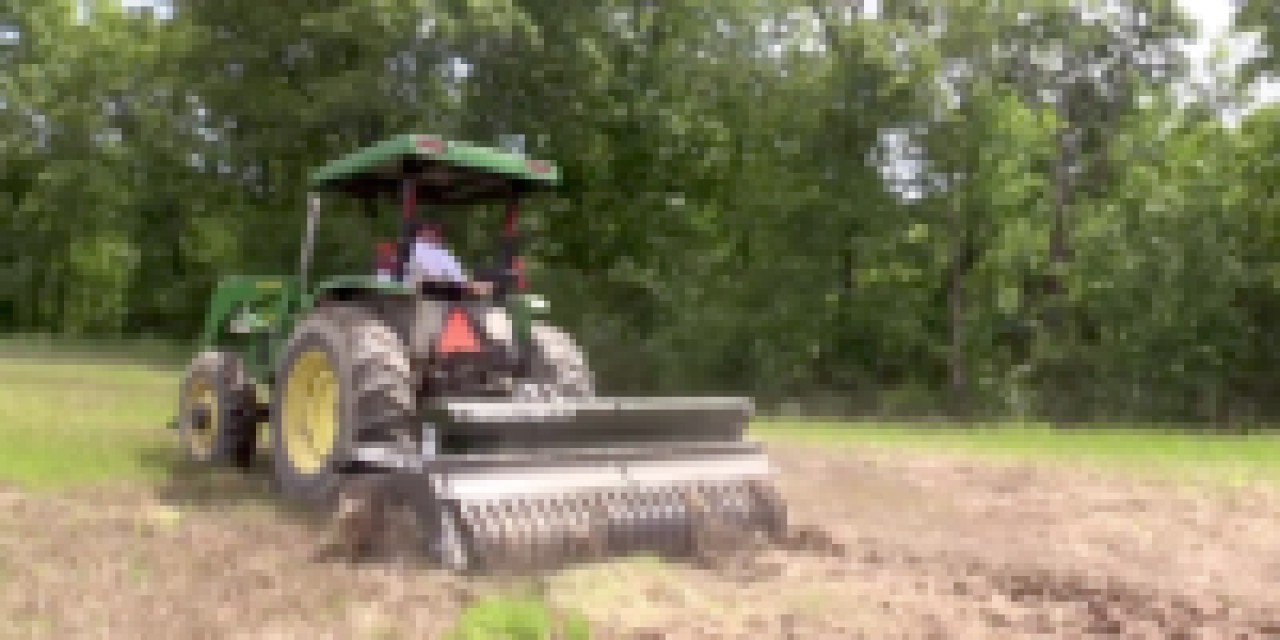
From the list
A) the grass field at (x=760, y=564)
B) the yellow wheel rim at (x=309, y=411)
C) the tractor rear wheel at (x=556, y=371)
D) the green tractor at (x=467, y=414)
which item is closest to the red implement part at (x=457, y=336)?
the green tractor at (x=467, y=414)

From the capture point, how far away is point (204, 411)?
7898mm

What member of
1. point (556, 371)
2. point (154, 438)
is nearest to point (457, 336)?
point (556, 371)

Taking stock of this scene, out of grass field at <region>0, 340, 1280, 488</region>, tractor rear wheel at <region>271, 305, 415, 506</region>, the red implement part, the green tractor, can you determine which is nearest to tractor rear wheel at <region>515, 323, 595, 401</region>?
the green tractor

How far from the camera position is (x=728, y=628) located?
407 centimetres

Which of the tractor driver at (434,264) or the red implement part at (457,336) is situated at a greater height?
the tractor driver at (434,264)

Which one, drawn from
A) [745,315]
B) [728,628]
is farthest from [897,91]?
[728,628]

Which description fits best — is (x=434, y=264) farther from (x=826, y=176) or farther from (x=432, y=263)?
(x=826, y=176)

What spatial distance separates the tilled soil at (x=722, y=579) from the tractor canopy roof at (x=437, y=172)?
208 centimetres

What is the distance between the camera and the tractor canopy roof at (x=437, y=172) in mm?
6242

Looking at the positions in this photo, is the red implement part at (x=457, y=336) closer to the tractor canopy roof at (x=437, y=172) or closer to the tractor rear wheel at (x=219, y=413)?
the tractor canopy roof at (x=437, y=172)

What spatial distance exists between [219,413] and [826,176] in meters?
10.9

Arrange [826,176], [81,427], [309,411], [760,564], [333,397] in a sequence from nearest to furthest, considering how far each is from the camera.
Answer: [760,564] < [333,397] < [309,411] < [81,427] < [826,176]

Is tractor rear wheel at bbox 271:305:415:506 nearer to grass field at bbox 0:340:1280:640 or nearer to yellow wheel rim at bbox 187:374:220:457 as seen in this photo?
grass field at bbox 0:340:1280:640

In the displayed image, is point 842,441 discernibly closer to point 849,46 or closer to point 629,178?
point 849,46
